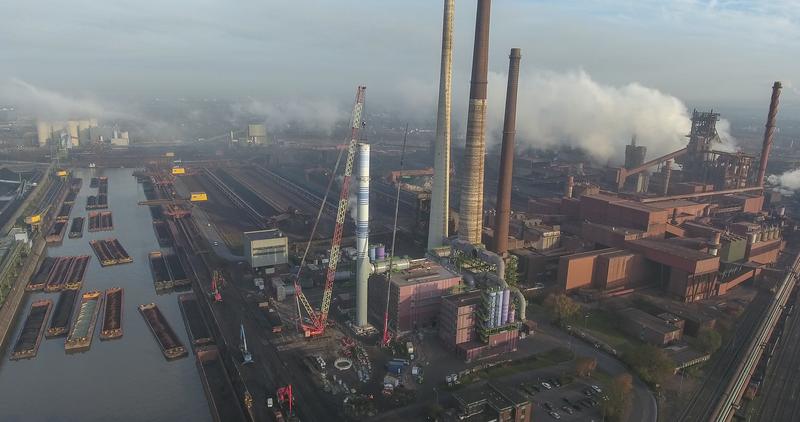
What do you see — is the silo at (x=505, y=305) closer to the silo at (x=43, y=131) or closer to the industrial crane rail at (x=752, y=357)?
the industrial crane rail at (x=752, y=357)

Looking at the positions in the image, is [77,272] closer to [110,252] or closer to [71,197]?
[110,252]

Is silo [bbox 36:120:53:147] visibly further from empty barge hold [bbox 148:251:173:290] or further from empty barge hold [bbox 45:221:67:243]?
empty barge hold [bbox 148:251:173:290]

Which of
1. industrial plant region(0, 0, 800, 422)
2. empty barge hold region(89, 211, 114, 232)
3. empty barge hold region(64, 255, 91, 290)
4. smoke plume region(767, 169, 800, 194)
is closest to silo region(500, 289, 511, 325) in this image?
industrial plant region(0, 0, 800, 422)

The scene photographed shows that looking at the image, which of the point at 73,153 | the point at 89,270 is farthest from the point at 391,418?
the point at 73,153

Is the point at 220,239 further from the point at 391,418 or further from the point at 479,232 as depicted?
the point at 391,418

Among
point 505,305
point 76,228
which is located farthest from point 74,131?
point 505,305
